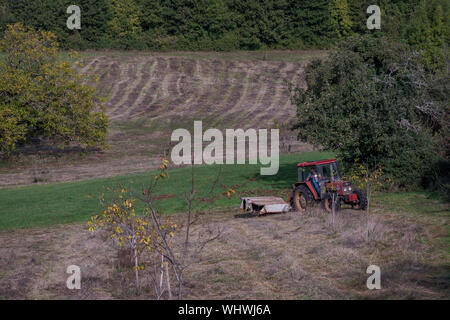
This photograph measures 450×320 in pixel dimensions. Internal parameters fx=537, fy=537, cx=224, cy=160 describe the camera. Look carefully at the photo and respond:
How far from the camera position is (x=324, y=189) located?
21.8 m

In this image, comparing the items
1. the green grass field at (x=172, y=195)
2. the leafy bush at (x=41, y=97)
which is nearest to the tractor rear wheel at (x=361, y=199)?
the green grass field at (x=172, y=195)

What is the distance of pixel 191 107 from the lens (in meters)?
60.8

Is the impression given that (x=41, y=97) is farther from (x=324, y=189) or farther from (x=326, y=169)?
(x=324, y=189)

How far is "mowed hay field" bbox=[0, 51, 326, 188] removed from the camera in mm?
→ 42156

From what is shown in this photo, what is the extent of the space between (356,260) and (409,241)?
100 inches

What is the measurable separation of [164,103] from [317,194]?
42284mm

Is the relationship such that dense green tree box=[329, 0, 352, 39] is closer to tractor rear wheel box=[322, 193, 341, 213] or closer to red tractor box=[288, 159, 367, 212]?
red tractor box=[288, 159, 367, 212]

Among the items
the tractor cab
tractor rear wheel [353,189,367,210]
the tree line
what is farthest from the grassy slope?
the tree line

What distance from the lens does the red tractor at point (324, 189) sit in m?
21.3

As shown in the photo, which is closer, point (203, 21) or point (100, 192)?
point (100, 192)

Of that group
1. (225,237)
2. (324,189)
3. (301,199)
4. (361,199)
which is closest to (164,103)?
(301,199)

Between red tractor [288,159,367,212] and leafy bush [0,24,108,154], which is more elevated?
leafy bush [0,24,108,154]

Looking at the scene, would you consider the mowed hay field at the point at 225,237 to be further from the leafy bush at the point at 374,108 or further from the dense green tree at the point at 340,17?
the dense green tree at the point at 340,17
